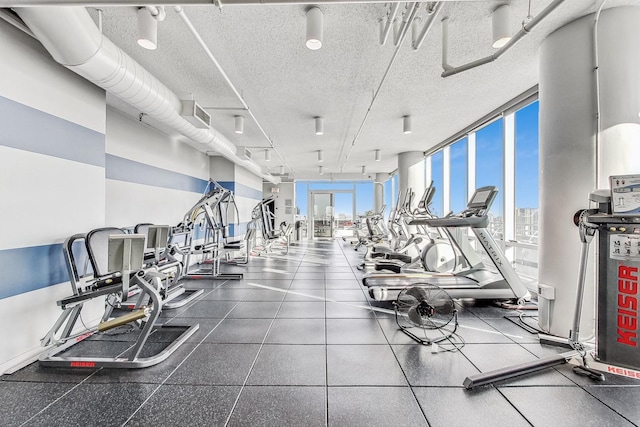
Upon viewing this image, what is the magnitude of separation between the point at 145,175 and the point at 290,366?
4.66 m

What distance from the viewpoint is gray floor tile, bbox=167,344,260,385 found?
209cm

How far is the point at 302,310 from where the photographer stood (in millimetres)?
3572

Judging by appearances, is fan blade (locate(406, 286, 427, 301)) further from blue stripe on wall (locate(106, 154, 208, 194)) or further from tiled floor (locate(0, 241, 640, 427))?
blue stripe on wall (locate(106, 154, 208, 194))

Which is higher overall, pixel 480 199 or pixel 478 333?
pixel 480 199

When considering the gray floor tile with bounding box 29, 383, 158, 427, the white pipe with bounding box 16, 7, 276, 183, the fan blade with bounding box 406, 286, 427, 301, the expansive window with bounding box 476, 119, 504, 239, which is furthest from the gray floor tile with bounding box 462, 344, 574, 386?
the white pipe with bounding box 16, 7, 276, 183

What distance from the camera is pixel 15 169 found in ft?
7.50

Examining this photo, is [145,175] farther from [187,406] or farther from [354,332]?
[354,332]

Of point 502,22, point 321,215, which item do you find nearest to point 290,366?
point 502,22

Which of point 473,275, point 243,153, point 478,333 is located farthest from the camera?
point 243,153

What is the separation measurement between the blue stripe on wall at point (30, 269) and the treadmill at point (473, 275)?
3429 mm

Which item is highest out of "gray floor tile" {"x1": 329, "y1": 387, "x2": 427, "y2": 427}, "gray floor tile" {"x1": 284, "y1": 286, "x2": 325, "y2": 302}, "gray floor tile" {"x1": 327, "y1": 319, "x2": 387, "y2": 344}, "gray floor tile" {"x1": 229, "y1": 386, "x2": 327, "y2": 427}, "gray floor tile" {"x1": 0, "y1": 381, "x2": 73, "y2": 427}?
"gray floor tile" {"x1": 284, "y1": 286, "x2": 325, "y2": 302}

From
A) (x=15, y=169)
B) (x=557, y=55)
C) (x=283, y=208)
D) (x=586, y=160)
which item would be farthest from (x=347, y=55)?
(x=283, y=208)

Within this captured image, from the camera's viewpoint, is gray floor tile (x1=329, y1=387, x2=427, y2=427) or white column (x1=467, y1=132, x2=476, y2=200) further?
white column (x1=467, y1=132, x2=476, y2=200)

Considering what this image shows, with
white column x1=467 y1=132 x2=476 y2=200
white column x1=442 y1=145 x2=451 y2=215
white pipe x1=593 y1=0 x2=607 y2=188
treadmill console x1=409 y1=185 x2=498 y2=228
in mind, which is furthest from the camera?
white column x1=442 y1=145 x2=451 y2=215
